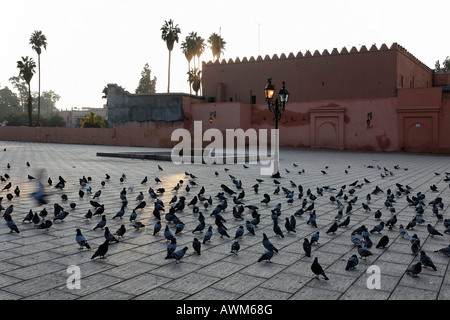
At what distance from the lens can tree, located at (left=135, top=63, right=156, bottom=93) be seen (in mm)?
79875

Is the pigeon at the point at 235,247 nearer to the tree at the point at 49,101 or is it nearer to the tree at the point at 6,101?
the tree at the point at 6,101

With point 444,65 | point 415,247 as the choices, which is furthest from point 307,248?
point 444,65

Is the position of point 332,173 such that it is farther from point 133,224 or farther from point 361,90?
point 361,90

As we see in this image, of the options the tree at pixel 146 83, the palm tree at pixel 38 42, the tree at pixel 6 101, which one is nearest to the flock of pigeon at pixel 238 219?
the palm tree at pixel 38 42

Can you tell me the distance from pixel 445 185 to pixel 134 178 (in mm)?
9106

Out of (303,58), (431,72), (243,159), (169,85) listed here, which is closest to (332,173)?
(243,159)

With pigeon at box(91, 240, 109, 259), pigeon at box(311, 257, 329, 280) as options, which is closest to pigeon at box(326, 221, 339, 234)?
pigeon at box(311, 257, 329, 280)

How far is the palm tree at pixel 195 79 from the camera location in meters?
62.1

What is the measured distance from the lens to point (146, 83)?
81.2 metres

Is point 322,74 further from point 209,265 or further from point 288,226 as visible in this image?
point 209,265

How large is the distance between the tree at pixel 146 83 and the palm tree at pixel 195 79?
18.9 metres

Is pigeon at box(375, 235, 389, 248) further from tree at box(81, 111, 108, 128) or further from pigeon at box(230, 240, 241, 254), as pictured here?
tree at box(81, 111, 108, 128)

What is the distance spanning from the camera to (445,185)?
36.5 ft
